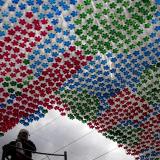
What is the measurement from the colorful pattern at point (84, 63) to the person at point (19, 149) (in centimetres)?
267

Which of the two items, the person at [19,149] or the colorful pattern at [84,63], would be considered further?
the colorful pattern at [84,63]

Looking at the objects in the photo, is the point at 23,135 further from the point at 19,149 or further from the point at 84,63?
the point at 84,63

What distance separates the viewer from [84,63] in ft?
26.7

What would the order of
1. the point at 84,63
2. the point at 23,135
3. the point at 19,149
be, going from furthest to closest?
1. the point at 84,63
2. the point at 23,135
3. the point at 19,149

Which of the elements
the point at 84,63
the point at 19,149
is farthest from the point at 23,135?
the point at 84,63

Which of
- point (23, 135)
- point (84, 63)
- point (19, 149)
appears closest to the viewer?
point (19, 149)

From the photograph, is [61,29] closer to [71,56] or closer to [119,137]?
[71,56]

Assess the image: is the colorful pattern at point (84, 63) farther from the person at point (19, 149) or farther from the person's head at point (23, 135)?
the person at point (19, 149)

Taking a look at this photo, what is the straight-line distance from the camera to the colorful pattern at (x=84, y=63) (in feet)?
23.5

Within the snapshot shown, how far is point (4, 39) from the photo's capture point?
7.46 metres

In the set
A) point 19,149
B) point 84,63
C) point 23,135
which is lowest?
point 19,149

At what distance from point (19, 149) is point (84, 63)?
3.47m

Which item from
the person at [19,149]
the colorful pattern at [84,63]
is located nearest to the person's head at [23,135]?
the person at [19,149]

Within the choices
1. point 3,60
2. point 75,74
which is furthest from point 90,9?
point 3,60
